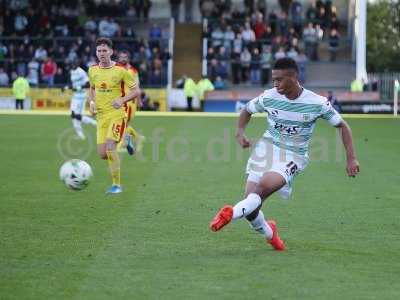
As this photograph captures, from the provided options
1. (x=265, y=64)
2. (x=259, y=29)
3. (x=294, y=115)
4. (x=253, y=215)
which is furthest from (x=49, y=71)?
(x=253, y=215)

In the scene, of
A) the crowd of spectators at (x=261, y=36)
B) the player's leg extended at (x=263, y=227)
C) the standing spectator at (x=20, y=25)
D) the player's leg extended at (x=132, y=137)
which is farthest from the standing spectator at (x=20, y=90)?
the player's leg extended at (x=263, y=227)

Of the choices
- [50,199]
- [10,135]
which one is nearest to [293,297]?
[50,199]

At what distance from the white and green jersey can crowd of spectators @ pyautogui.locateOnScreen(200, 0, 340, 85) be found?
Answer: 35.1 meters

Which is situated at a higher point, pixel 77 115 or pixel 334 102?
pixel 77 115

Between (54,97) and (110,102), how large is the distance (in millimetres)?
29745

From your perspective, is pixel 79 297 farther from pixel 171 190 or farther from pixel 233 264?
pixel 171 190

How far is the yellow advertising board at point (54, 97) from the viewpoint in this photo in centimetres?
4306

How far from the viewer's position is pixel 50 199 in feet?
42.7

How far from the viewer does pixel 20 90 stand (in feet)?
138

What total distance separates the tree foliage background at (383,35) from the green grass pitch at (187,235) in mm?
56974

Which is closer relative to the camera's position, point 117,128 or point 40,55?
point 117,128

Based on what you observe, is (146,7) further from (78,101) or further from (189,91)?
(78,101)

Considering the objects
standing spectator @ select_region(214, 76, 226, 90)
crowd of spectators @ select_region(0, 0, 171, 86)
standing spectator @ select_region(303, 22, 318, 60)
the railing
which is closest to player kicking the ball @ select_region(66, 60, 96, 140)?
crowd of spectators @ select_region(0, 0, 171, 86)

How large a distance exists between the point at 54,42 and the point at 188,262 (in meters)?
39.7
